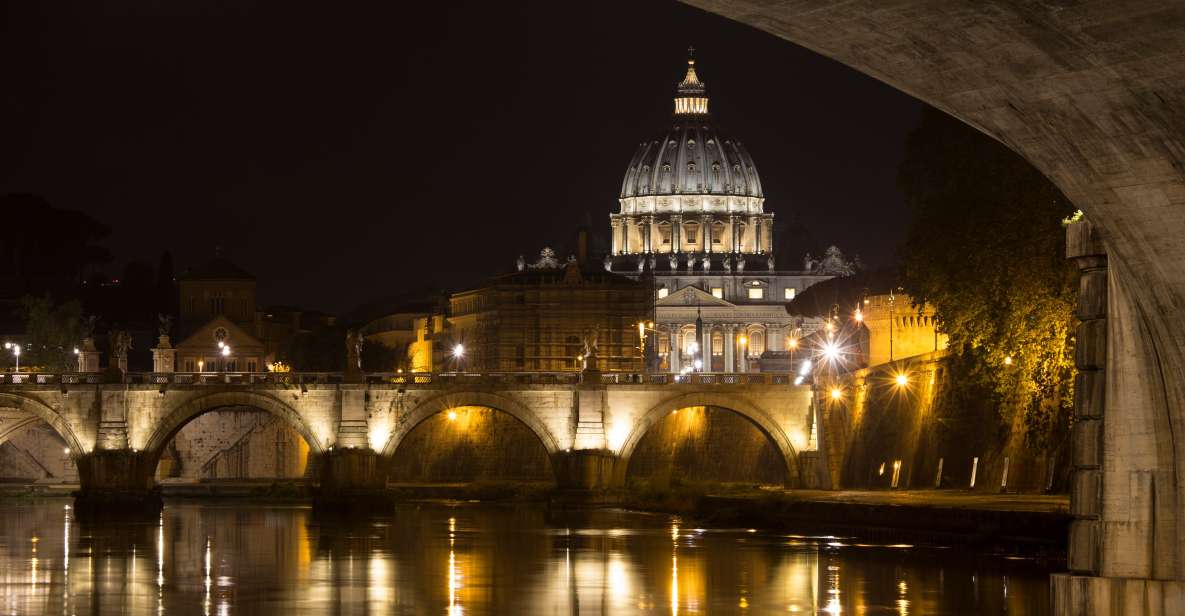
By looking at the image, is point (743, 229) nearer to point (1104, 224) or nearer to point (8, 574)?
point (8, 574)

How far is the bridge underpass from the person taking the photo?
1137 centimetres

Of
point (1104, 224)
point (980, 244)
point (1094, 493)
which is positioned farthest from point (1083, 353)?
point (980, 244)

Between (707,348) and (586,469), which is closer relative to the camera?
(586,469)

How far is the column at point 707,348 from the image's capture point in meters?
144

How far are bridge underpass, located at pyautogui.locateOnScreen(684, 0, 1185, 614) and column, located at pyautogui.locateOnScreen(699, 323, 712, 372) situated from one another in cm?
12632

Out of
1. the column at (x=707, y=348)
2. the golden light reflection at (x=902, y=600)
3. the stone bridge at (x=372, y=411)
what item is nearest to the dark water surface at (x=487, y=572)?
the golden light reflection at (x=902, y=600)

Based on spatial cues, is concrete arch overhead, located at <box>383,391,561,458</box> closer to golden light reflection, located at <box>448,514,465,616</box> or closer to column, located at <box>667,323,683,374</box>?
golden light reflection, located at <box>448,514,465,616</box>

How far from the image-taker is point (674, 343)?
145 metres

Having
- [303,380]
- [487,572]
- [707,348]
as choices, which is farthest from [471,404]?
[707,348]

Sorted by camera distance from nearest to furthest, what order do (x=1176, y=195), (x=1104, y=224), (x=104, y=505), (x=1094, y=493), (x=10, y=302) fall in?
(x=1176, y=195), (x=1104, y=224), (x=1094, y=493), (x=104, y=505), (x=10, y=302)

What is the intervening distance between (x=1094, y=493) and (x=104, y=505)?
45.0 m

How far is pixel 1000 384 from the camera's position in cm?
4016

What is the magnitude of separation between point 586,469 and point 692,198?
356 ft

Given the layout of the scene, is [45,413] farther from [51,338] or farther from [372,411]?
[51,338]
